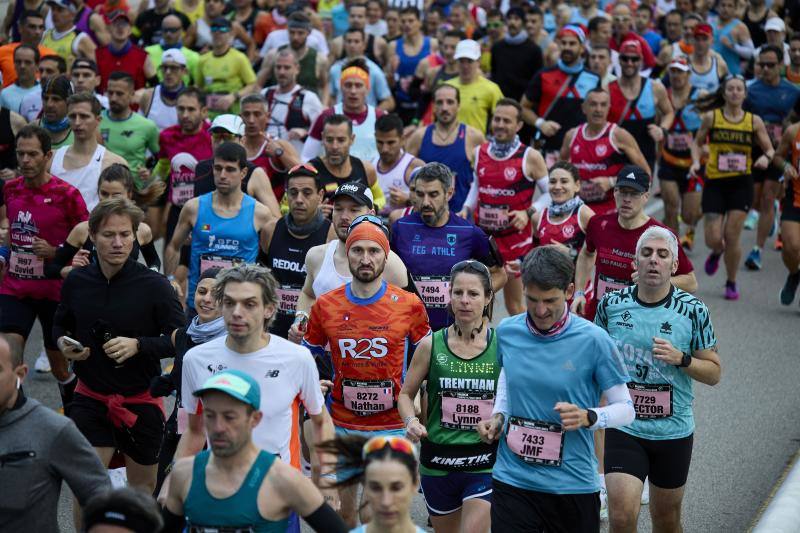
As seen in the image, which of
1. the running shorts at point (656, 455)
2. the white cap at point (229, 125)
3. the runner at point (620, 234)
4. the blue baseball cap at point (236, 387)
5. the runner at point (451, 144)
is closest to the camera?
the blue baseball cap at point (236, 387)

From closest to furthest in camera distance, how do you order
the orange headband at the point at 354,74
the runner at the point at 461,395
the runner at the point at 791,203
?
the runner at the point at 461,395
the orange headband at the point at 354,74
the runner at the point at 791,203

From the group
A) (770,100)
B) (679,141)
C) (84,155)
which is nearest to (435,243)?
(84,155)

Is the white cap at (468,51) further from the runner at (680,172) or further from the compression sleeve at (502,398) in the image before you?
the compression sleeve at (502,398)

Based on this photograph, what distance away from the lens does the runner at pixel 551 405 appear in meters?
5.66

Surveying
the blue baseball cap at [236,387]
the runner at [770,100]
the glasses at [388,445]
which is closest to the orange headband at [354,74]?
the runner at [770,100]

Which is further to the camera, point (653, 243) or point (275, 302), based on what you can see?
point (653, 243)

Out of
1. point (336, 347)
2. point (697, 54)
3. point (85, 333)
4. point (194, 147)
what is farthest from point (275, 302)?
point (697, 54)

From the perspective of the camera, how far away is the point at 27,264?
28.4ft

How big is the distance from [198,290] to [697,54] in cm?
1032

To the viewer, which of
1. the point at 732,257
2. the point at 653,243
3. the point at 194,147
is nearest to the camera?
the point at 653,243

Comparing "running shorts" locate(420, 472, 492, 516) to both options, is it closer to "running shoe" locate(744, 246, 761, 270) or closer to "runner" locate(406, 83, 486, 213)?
"runner" locate(406, 83, 486, 213)

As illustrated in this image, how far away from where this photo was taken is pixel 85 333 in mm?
6777

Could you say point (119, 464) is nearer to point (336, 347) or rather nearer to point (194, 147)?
point (336, 347)

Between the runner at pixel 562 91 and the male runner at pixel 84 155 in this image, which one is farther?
the runner at pixel 562 91
